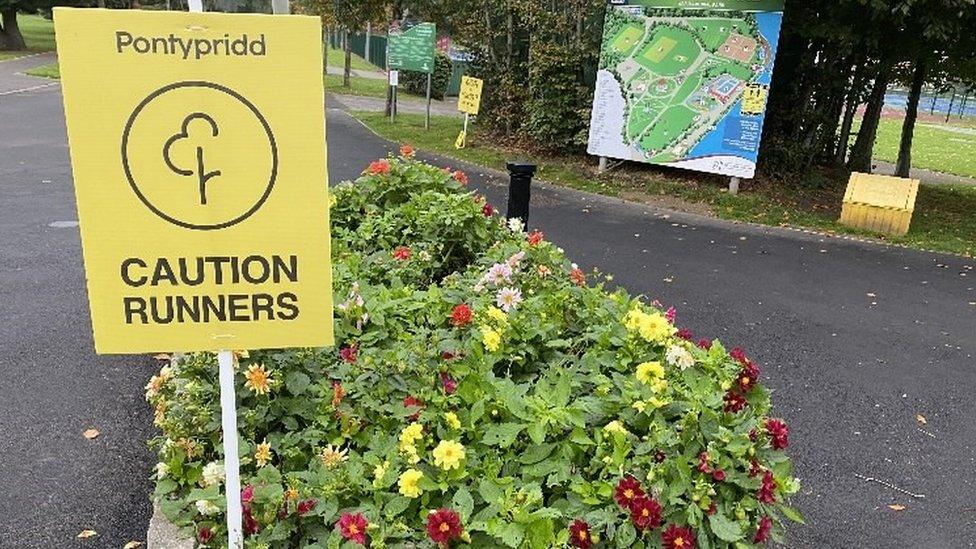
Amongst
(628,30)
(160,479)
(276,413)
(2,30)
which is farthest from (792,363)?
(2,30)

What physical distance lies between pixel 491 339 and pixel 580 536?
0.96 meters

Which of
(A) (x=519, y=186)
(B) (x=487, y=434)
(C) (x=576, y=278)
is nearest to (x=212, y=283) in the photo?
(B) (x=487, y=434)

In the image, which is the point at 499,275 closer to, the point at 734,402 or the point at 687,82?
the point at 734,402

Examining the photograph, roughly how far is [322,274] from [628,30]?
1003cm

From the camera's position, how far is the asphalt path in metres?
3.24

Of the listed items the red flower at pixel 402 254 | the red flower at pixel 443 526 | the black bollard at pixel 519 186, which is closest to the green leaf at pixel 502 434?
the red flower at pixel 443 526

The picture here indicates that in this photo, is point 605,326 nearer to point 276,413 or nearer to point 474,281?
point 474,281

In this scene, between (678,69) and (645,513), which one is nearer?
(645,513)

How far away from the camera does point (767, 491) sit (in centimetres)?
227

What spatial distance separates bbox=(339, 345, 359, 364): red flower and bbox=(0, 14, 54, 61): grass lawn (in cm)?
2410

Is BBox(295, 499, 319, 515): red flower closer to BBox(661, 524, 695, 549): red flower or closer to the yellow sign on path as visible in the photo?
the yellow sign on path

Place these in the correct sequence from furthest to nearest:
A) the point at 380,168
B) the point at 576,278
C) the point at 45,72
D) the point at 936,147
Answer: the point at 936,147, the point at 45,72, the point at 380,168, the point at 576,278

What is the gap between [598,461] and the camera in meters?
2.35

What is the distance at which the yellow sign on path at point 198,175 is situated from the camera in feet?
5.98
